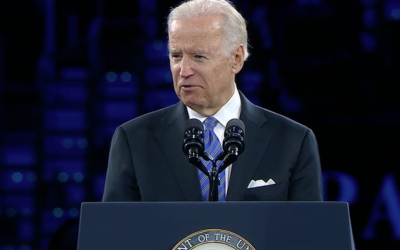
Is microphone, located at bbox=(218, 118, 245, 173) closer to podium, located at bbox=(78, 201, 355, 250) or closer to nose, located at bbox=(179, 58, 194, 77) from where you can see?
podium, located at bbox=(78, 201, 355, 250)

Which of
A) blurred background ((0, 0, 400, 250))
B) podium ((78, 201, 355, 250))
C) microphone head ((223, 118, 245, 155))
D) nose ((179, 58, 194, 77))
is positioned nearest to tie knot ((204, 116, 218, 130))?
nose ((179, 58, 194, 77))

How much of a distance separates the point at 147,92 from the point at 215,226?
3447mm

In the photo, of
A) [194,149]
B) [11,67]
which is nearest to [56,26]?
[11,67]

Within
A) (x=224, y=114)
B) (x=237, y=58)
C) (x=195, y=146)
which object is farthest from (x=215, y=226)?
(x=237, y=58)

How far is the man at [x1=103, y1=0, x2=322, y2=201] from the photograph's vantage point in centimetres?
188

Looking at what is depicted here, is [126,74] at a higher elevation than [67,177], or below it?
higher

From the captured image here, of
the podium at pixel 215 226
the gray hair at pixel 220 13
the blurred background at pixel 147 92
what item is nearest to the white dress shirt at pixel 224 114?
the gray hair at pixel 220 13

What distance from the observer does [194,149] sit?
1.58 metres

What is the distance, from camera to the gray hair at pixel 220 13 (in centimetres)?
189

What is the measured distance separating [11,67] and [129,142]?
9.22ft

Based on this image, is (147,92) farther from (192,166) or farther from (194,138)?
(194,138)

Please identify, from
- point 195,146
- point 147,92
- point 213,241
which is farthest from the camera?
point 147,92

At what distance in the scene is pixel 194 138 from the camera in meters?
1.58

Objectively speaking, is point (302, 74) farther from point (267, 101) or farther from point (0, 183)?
point (0, 183)
